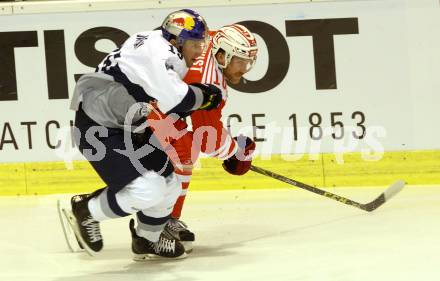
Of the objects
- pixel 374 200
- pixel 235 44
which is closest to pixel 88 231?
pixel 235 44

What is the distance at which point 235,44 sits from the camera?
395 cm

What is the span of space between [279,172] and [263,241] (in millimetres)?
1280

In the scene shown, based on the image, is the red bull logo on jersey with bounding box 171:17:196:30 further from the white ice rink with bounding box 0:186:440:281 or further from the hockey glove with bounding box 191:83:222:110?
the white ice rink with bounding box 0:186:440:281

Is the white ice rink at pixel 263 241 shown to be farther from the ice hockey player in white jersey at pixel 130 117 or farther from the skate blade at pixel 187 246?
the ice hockey player in white jersey at pixel 130 117

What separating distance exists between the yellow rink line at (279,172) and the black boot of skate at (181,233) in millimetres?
1344

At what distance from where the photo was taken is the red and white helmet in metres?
3.95

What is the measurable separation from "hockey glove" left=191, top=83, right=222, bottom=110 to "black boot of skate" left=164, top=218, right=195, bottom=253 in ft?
2.14

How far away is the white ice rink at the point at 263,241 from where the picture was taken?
11.7ft

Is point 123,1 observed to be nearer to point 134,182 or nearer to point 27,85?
point 27,85

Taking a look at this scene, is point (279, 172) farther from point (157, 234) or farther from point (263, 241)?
point (157, 234)

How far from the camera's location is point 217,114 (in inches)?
159

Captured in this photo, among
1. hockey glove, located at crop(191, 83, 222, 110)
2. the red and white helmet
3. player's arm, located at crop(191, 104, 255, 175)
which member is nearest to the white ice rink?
player's arm, located at crop(191, 104, 255, 175)

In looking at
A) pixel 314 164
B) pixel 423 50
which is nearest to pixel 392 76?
pixel 423 50

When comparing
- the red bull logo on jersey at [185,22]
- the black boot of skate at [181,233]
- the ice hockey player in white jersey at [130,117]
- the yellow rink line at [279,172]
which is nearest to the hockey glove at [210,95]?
the ice hockey player in white jersey at [130,117]
